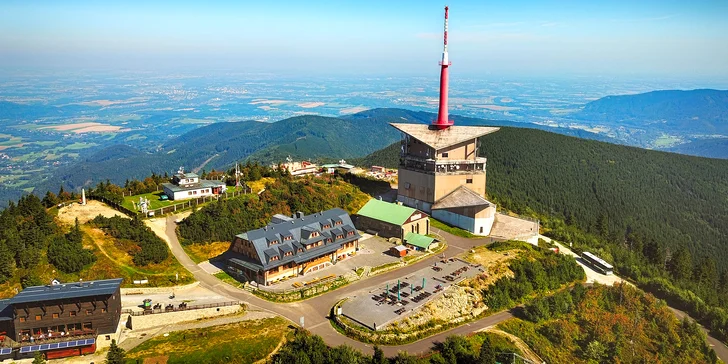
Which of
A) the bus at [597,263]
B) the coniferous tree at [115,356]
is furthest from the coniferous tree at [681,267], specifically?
the coniferous tree at [115,356]

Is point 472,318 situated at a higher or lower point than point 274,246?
lower

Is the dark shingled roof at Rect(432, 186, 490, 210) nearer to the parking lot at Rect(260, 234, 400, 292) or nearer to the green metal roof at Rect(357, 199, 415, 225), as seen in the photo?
the green metal roof at Rect(357, 199, 415, 225)

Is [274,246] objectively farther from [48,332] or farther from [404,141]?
[404,141]

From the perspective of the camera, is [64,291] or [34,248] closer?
[64,291]

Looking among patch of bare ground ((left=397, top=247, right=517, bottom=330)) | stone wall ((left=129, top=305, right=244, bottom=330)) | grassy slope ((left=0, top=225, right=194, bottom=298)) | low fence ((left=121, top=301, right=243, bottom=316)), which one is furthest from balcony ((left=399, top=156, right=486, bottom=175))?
stone wall ((left=129, top=305, right=244, bottom=330))

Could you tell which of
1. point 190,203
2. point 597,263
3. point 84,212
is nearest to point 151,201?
point 190,203

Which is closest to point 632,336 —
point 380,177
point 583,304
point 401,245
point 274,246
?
point 583,304

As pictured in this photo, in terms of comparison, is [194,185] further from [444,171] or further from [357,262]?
[444,171]
